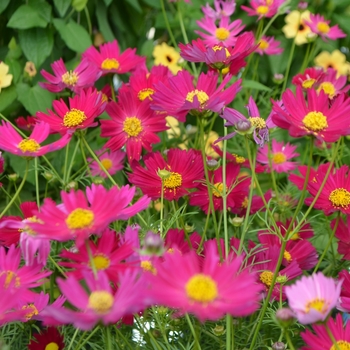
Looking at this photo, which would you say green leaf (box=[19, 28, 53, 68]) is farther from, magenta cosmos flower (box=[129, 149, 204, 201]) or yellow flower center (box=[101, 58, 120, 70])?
magenta cosmos flower (box=[129, 149, 204, 201])

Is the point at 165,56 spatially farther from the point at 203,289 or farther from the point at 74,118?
the point at 203,289

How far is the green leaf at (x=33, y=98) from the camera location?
48.8 inches

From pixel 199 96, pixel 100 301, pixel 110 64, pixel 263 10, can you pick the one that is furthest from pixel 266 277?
pixel 263 10

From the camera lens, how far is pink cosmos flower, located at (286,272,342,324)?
50 centimetres

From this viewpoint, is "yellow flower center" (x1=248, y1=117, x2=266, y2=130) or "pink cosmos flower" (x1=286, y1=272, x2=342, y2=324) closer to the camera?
"pink cosmos flower" (x1=286, y1=272, x2=342, y2=324)

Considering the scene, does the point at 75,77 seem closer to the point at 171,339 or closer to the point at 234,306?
the point at 171,339

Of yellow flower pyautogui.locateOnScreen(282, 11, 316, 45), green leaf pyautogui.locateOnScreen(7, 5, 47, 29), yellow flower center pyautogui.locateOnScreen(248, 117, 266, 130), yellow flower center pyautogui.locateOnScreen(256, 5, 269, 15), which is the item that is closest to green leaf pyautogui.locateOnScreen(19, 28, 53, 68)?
green leaf pyautogui.locateOnScreen(7, 5, 47, 29)

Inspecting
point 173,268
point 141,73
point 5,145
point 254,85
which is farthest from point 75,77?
point 173,268

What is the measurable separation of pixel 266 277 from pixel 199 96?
0.24m

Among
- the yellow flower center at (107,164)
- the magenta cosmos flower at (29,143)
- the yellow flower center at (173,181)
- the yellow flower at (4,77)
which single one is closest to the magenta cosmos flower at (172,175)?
the yellow flower center at (173,181)

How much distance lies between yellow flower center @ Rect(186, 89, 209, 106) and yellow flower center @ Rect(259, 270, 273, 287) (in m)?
0.23

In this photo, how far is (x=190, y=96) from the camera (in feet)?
2.42

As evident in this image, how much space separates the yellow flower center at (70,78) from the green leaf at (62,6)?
1.26ft

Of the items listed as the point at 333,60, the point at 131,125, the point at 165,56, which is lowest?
the point at 333,60
